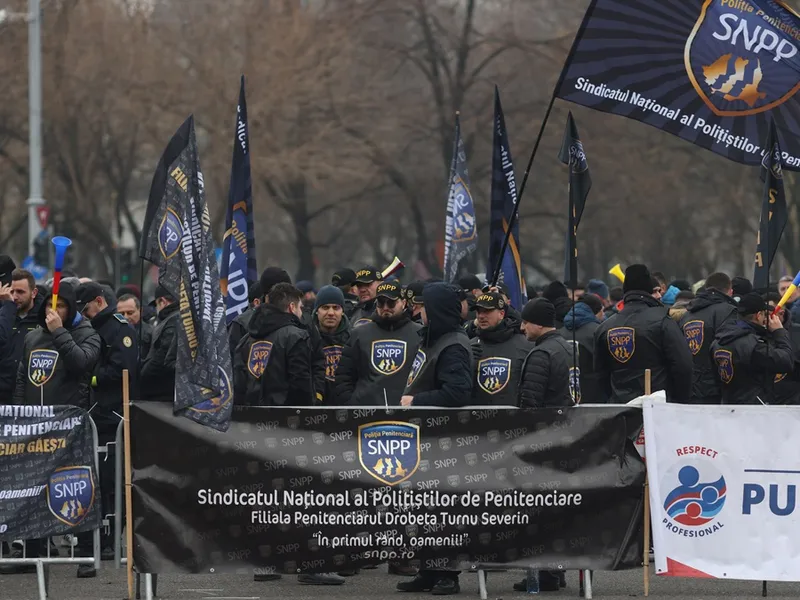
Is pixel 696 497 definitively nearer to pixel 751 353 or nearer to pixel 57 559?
pixel 751 353

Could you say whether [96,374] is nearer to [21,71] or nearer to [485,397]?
[485,397]

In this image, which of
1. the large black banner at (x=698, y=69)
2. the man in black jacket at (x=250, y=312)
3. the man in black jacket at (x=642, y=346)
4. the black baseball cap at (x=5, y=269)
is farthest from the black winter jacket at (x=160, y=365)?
the large black banner at (x=698, y=69)

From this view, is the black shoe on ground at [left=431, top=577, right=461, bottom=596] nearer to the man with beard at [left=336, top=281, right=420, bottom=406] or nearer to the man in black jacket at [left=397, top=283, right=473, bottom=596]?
the man in black jacket at [left=397, top=283, right=473, bottom=596]

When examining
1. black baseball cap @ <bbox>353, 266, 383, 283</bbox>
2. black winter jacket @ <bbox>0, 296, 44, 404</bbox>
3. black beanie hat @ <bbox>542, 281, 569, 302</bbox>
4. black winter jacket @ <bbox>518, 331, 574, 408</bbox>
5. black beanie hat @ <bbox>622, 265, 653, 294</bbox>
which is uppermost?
black baseball cap @ <bbox>353, 266, 383, 283</bbox>

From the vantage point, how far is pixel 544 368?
10016mm

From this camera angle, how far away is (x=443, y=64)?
42.0 meters

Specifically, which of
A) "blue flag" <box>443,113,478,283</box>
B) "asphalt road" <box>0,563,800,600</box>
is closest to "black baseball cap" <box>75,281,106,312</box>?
"asphalt road" <box>0,563,800,600</box>

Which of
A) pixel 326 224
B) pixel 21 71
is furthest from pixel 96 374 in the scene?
pixel 326 224

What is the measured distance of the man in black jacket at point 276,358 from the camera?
35.8ft

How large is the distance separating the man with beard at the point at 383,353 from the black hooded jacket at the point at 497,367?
1.77ft

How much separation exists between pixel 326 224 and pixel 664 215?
→ 47.2 feet

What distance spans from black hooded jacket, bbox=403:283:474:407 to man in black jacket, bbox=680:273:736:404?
333 cm

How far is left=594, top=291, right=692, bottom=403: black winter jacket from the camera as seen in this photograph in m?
11.3

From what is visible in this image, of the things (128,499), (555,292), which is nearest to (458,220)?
(555,292)
